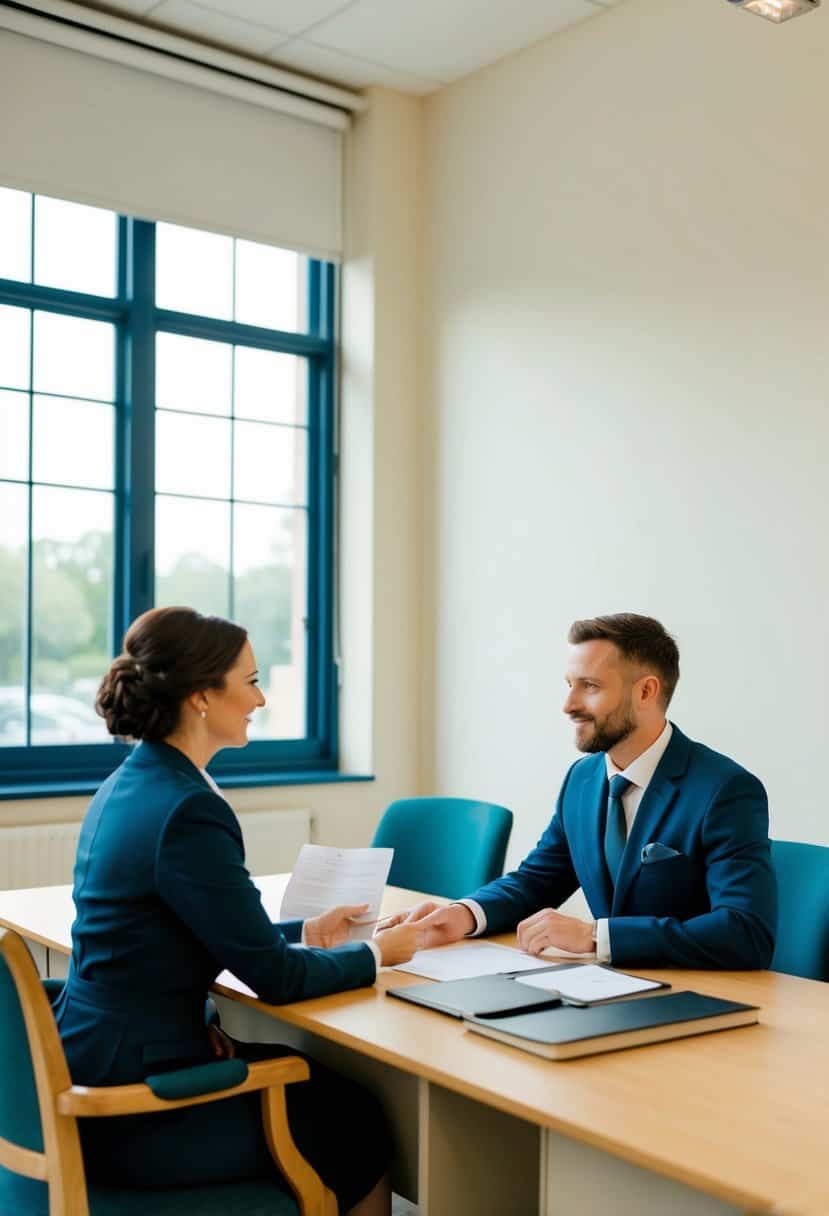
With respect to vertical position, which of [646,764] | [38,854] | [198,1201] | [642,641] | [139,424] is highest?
[139,424]

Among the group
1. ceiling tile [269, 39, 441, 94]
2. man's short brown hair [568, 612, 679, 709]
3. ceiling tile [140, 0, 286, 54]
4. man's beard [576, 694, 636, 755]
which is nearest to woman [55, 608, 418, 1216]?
man's beard [576, 694, 636, 755]

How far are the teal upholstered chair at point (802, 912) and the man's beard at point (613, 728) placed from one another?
0.42m

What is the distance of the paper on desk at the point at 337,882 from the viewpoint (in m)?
2.51

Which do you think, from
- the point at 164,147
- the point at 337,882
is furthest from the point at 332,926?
the point at 164,147

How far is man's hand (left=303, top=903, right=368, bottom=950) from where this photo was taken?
8.11 ft

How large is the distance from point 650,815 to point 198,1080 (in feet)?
3.43

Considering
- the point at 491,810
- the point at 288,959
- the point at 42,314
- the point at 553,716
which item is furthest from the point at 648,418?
the point at 288,959

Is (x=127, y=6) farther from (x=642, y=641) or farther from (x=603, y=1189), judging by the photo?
(x=603, y=1189)

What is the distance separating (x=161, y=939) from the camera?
2.09 metres

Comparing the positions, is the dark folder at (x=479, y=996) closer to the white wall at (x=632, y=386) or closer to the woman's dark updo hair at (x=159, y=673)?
the woman's dark updo hair at (x=159, y=673)

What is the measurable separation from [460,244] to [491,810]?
8.27 ft

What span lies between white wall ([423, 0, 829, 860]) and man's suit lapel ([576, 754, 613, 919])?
1260 mm

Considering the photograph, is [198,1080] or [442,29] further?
[442,29]

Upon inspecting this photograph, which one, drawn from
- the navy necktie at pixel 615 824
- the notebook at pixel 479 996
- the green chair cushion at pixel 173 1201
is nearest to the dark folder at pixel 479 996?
the notebook at pixel 479 996
